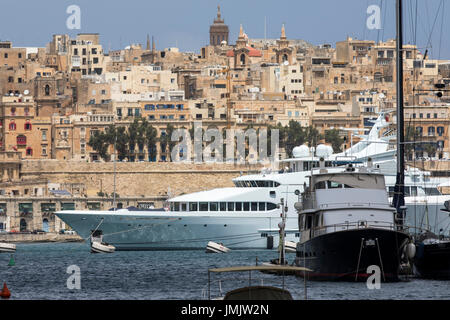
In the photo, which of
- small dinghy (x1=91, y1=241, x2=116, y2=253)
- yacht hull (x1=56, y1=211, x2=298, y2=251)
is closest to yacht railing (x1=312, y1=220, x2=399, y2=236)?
yacht hull (x1=56, y1=211, x2=298, y2=251)

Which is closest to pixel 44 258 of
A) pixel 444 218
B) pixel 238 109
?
pixel 444 218

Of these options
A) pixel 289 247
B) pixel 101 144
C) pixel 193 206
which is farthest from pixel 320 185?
pixel 101 144

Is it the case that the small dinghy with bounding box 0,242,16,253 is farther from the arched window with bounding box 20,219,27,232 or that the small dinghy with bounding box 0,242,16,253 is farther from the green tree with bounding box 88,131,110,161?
the green tree with bounding box 88,131,110,161

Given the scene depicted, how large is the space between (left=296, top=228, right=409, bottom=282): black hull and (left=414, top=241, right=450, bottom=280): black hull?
2187mm

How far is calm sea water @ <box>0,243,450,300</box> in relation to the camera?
49.3m

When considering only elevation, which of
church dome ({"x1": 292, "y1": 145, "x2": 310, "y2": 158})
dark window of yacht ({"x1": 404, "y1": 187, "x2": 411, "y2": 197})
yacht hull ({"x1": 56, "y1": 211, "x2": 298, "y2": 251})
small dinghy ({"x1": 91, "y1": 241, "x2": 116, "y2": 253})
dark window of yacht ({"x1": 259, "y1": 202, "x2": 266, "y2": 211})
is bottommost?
small dinghy ({"x1": 91, "y1": 241, "x2": 116, "y2": 253})

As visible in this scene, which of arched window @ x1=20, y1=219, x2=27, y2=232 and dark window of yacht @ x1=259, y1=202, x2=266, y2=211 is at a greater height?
dark window of yacht @ x1=259, y1=202, x2=266, y2=211

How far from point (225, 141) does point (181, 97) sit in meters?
17.7

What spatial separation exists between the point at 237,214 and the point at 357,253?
3016cm

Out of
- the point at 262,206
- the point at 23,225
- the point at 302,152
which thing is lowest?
the point at 23,225

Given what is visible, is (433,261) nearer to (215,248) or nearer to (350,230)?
(350,230)

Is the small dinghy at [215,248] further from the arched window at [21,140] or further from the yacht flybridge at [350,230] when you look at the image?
the arched window at [21,140]

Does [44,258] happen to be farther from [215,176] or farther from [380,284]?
[215,176]

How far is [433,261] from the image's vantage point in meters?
53.9
